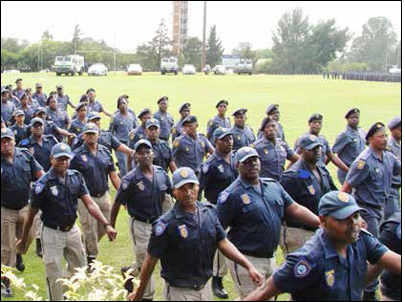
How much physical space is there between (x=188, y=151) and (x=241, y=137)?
108 centimetres

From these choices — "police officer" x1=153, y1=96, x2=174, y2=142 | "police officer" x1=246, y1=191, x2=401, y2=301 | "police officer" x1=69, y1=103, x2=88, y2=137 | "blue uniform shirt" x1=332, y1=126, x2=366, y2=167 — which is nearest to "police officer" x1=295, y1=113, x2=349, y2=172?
"blue uniform shirt" x1=332, y1=126, x2=366, y2=167

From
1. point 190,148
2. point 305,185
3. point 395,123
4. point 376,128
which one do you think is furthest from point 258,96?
point 305,185

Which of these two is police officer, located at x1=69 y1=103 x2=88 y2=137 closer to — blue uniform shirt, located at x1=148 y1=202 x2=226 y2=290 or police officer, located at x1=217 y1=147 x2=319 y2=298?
police officer, located at x1=217 y1=147 x2=319 y2=298

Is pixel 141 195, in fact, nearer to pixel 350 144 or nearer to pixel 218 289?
pixel 218 289

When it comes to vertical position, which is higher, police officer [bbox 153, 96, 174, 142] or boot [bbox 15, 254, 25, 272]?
police officer [bbox 153, 96, 174, 142]

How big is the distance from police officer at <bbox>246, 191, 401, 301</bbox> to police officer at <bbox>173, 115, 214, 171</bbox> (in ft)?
17.8

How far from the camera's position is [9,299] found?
233 inches

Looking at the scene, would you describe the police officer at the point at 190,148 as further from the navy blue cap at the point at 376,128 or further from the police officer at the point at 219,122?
the navy blue cap at the point at 376,128

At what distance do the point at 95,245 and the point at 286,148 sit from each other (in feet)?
10.3

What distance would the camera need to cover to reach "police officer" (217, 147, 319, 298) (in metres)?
4.80

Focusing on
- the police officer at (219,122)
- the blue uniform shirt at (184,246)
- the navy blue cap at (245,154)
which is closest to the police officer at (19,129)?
the police officer at (219,122)

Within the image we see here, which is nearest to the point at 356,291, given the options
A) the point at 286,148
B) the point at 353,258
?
the point at 353,258

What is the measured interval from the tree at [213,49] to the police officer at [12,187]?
2271 inches

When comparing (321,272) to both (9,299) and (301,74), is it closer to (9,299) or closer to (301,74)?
(9,299)
